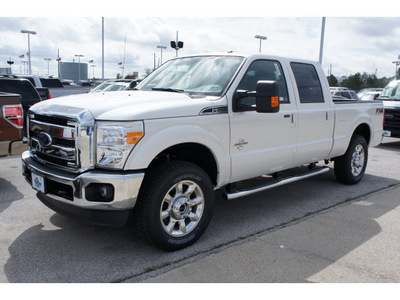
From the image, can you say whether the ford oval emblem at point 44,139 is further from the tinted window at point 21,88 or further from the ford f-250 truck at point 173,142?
the tinted window at point 21,88

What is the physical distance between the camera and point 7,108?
502 cm

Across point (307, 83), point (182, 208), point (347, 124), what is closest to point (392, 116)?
point (347, 124)

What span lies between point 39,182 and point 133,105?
47.4 inches

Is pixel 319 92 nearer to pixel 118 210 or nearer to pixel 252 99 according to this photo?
pixel 252 99

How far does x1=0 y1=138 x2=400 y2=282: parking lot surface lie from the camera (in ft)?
10.9

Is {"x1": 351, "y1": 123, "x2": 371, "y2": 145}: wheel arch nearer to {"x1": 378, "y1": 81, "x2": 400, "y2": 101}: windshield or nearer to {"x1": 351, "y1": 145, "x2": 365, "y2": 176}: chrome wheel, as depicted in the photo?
{"x1": 351, "y1": 145, "x2": 365, "y2": 176}: chrome wheel

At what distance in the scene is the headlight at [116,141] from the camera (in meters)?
3.29

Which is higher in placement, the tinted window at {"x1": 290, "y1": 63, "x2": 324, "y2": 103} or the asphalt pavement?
the tinted window at {"x1": 290, "y1": 63, "x2": 324, "y2": 103}

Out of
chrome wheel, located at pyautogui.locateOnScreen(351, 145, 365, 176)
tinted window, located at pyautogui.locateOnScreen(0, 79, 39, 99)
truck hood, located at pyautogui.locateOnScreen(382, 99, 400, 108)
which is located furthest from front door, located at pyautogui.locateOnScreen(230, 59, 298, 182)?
truck hood, located at pyautogui.locateOnScreen(382, 99, 400, 108)

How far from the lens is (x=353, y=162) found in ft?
21.3

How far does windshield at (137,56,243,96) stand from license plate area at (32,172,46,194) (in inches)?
67.8

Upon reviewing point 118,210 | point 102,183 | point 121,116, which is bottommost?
point 118,210

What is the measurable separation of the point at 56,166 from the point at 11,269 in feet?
3.24

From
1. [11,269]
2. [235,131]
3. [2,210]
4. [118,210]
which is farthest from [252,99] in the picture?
[2,210]
